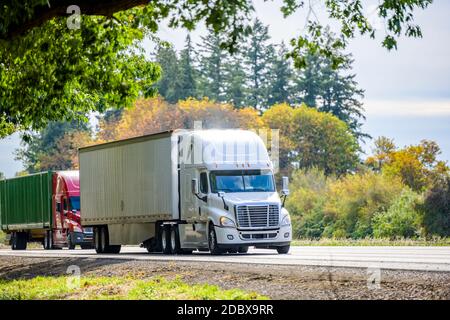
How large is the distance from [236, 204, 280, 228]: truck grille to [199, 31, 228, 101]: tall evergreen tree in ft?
334

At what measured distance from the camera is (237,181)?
34.2m

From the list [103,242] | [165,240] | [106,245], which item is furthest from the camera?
[103,242]

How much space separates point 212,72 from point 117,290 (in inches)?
4733

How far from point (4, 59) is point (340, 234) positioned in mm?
34518

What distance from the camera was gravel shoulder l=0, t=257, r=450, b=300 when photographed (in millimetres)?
16562

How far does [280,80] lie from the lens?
13738 cm

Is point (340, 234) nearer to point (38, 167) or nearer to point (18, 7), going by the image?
point (18, 7)

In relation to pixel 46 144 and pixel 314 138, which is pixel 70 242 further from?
pixel 46 144

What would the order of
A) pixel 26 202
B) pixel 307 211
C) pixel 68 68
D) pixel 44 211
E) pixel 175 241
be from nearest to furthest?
pixel 68 68 → pixel 175 241 → pixel 44 211 → pixel 26 202 → pixel 307 211

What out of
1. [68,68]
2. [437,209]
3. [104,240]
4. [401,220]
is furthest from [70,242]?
[68,68]

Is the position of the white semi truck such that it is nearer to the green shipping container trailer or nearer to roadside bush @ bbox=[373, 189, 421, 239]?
the green shipping container trailer

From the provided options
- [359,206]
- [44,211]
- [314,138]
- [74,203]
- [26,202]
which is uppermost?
[314,138]

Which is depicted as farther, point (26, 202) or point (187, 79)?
point (187, 79)
